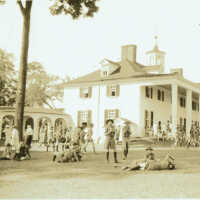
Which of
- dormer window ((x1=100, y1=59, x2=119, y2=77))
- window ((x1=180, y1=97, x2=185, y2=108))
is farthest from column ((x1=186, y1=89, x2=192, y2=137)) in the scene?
dormer window ((x1=100, y1=59, x2=119, y2=77))

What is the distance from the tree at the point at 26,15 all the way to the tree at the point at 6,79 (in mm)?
26838

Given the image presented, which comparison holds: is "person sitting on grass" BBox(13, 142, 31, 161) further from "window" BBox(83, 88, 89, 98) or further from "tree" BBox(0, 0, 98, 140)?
"window" BBox(83, 88, 89, 98)

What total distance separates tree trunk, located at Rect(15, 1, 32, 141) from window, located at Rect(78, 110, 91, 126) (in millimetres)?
15908

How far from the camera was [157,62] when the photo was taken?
37.4m

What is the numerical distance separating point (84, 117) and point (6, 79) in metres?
15.6

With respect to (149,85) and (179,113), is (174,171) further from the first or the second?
(179,113)

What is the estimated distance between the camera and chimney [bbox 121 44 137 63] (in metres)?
34.5

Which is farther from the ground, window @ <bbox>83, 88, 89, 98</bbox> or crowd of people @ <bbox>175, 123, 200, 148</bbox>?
window @ <bbox>83, 88, 89, 98</bbox>

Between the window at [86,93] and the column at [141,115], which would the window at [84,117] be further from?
the column at [141,115]

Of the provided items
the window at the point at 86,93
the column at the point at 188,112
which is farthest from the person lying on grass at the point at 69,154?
the window at the point at 86,93

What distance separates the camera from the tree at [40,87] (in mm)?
49469

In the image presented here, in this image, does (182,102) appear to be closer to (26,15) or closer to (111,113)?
(111,113)

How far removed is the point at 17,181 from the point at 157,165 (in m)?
4.21

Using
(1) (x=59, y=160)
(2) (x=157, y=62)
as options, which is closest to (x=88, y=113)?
(2) (x=157, y=62)
